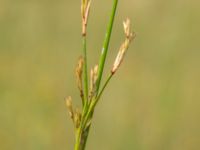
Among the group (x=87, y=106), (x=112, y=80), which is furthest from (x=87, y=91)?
(x=112, y=80)

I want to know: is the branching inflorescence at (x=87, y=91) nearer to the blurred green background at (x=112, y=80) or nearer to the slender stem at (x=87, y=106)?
the slender stem at (x=87, y=106)

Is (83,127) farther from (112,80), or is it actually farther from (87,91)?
(112,80)

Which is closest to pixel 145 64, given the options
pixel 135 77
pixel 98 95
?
pixel 135 77

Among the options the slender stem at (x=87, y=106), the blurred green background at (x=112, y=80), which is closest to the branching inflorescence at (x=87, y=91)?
the slender stem at (x=87, y=106)

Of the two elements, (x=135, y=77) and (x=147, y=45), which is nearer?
(x=135, y=77)

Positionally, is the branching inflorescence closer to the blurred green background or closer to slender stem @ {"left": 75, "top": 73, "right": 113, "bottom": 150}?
slender stem @ {"left": 75, "top": 73, "right": 113, "bottom": 150}

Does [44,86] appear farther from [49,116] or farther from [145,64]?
[145,64]

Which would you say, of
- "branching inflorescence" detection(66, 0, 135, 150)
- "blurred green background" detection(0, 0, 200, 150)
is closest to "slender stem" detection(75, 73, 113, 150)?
"branching inflorescence" detection(66, 0, 135, 150)

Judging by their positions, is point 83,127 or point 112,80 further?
point 112,80

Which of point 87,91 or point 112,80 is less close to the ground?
point 87,91
